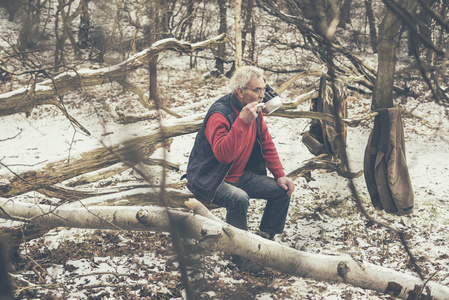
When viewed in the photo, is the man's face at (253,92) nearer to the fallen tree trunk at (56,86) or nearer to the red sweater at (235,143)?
the red sweater at (235,143)

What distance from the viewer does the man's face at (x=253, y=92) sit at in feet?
10.3

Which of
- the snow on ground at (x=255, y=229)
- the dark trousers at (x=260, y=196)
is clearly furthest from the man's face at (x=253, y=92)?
the snow on ground at (x=255, y=229)

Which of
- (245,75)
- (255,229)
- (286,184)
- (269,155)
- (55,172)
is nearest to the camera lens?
(245,75)

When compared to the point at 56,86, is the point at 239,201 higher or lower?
lower

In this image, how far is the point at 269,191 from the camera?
3.34 metres

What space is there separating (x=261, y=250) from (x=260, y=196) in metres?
1.06

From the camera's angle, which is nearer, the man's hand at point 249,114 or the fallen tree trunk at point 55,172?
the man's hand at point 249,114

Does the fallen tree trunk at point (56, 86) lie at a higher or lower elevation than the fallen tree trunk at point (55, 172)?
higher

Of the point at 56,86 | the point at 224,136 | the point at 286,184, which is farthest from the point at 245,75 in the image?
the point at 56,86

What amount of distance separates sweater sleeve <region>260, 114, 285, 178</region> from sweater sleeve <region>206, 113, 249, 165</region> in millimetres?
429

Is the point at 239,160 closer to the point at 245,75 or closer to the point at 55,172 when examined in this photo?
A: the point at 245,75

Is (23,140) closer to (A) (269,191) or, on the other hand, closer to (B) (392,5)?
(A) (269,191)

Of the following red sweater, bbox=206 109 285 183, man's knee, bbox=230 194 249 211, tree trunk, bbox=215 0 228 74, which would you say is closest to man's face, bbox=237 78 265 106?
red sweater, bbox=206 109 285 183

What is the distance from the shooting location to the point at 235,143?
2.89 meters
